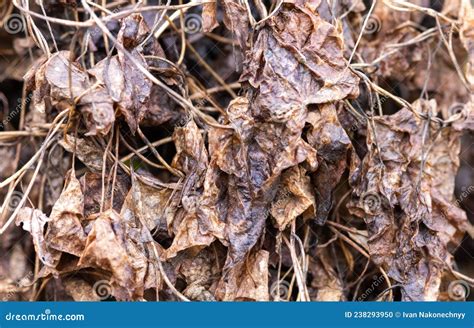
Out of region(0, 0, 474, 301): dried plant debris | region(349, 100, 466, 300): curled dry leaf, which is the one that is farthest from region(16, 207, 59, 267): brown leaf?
region(349, 100, 466, 300): curled dry leaf

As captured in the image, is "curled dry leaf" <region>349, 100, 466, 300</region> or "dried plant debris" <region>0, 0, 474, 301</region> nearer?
"dried plant debris" <region>0, 0, 474, 301</region>

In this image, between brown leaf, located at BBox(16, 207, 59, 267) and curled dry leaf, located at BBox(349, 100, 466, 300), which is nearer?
brown leaf, located at BBox(16, 207, 59, 267)

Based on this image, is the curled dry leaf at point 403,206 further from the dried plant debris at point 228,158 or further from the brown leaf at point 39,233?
the brown leaf at point 39,233

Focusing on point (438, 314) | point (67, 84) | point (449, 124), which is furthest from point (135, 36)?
point (438, 314)

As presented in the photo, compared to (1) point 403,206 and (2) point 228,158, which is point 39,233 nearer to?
(2) point 228,158

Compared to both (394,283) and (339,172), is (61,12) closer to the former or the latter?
(339,172)

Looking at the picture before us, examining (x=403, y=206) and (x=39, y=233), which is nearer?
(x=39, y=233)

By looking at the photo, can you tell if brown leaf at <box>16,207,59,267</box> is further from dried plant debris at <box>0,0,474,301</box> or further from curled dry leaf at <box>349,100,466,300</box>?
curled dry leaf at <box>349,100,466,300</box>

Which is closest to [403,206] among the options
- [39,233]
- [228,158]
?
[228,158]
